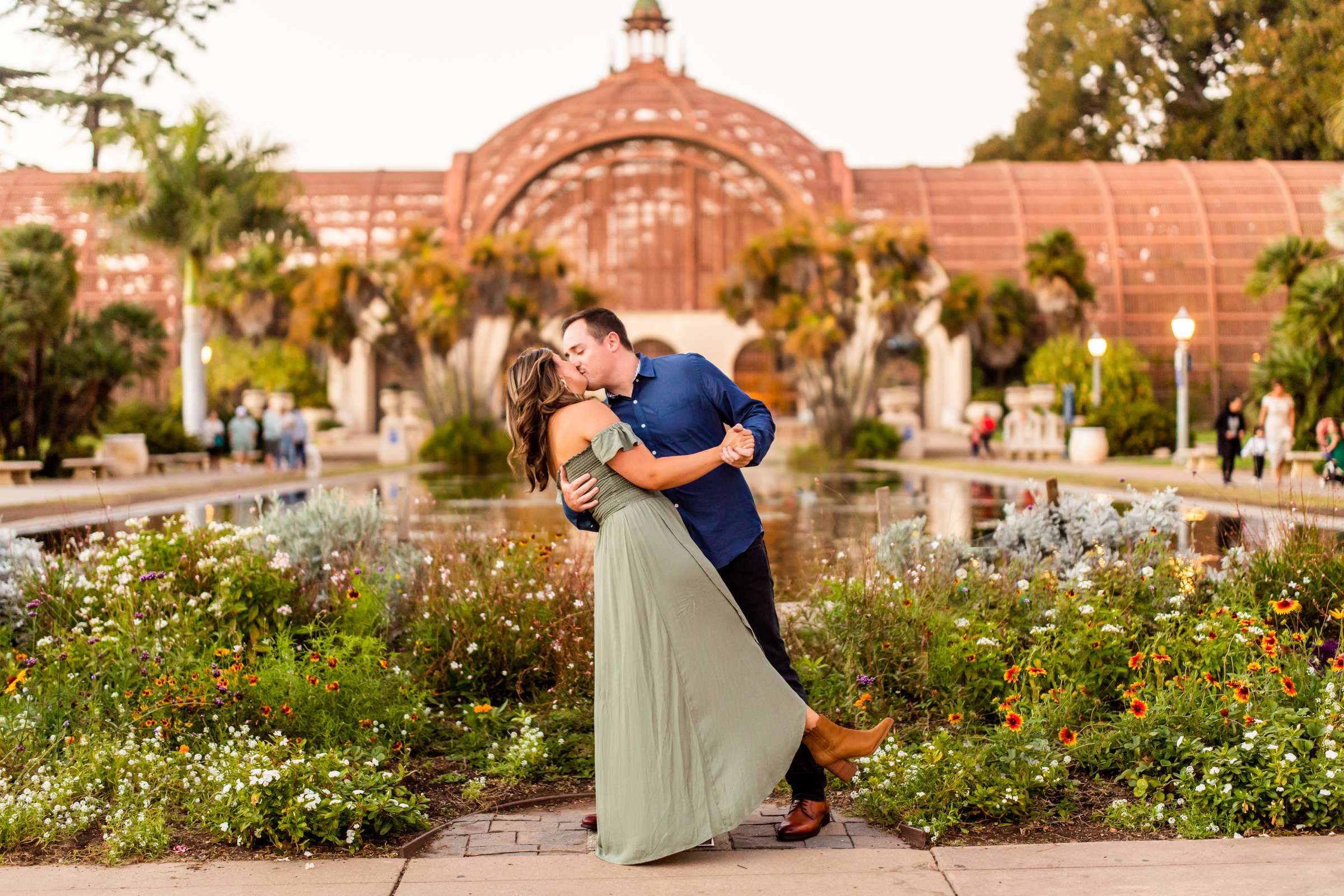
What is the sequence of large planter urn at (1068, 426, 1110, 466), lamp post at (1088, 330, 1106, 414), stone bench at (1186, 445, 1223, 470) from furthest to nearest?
1. lamp post at (1088, 330, 1106, 414)
2. large planter urn at (1068, 426, 1110, 466)
3. stone bench at (1186, 445, 1223, 470)

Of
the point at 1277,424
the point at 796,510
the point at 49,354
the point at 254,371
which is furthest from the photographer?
the point at 254,371

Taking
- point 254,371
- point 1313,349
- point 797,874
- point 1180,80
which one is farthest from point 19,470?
point 1180,80

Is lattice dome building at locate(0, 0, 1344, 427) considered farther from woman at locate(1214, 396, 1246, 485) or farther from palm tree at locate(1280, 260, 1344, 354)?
woman at locate(1214, 396, 1246, 485)

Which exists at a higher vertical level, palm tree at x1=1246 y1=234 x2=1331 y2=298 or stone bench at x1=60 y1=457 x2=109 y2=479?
palm tree at x1=1246 y1=234 x2=1331 y2=298

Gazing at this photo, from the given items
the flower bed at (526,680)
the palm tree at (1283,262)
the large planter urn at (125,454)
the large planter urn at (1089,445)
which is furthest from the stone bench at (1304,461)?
the large planter urn at (125,454)

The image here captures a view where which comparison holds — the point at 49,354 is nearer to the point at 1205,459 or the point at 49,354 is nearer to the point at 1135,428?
the point at 1205,459

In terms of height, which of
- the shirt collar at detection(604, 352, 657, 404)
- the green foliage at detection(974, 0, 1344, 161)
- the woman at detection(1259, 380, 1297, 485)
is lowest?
the woman at detection(1259, 380, 1297, 485)

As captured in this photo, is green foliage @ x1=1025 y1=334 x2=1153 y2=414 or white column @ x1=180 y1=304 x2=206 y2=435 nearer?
white column @ x1=180 y1=304 x2=206 y2=435

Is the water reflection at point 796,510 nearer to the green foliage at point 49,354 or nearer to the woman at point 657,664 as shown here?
the woman at point 657,664

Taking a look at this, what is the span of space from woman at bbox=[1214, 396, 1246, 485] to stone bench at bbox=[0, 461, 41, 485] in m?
18.9

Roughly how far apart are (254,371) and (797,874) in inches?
1669

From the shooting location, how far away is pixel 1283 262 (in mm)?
26359

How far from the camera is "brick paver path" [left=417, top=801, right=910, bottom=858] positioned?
13.8 ft

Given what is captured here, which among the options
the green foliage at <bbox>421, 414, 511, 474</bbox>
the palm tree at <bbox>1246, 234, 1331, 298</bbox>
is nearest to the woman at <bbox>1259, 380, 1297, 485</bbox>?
the palm tree at <bbox>1246, 234, 1331, 298</bbox>
